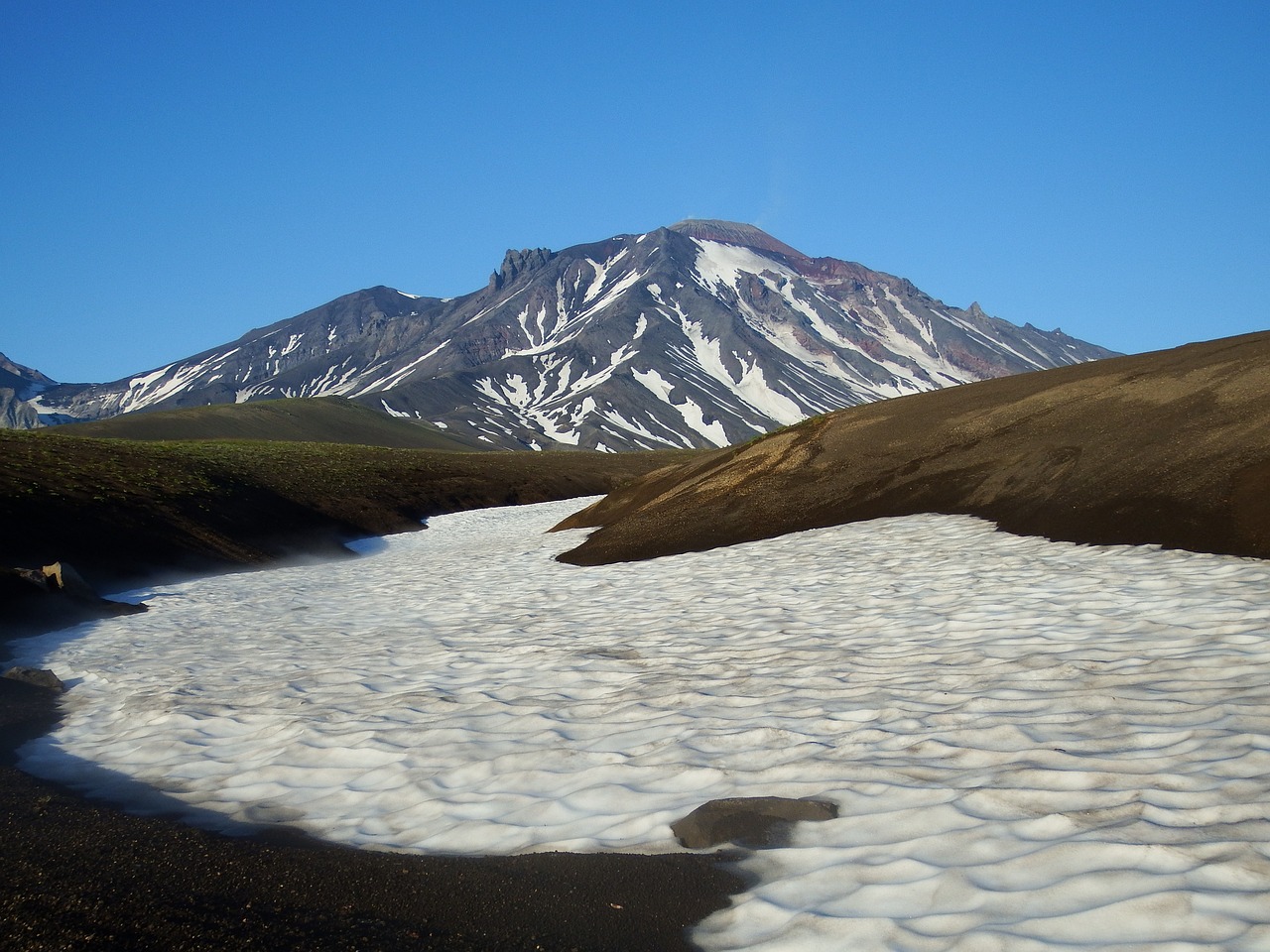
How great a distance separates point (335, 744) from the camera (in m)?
9.81

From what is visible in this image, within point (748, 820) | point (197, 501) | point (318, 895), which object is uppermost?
point (197, 501)

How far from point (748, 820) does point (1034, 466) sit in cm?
1921

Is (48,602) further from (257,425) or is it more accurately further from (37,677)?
(257,425)

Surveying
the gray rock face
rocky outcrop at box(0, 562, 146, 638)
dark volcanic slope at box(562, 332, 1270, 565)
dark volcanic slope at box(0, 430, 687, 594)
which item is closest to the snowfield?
the gray rock face

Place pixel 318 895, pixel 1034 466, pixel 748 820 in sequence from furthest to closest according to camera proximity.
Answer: pixel 1034 466 → pixel 748 820 → pixel 318 895

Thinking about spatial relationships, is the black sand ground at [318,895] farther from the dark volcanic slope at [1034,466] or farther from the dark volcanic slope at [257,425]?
the dark volcanic slope at [257,425]

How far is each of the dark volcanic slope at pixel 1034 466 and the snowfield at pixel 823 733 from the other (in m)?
1.94

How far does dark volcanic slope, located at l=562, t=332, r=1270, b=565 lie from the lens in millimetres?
18078

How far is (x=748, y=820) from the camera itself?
6898 mm

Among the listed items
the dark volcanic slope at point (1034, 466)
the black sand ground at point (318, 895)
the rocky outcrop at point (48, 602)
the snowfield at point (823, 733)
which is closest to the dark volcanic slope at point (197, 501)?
the rocky outcrop at point (48, 602)

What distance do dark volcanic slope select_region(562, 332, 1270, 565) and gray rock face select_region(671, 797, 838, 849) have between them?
11610 mm

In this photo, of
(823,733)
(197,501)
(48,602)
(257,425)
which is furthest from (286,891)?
(257,425)

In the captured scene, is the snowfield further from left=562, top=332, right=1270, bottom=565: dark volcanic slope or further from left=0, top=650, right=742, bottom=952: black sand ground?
left=562, top=332, right=1270, bottom=565: dark volcanic slope

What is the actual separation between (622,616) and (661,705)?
648 centimetres
